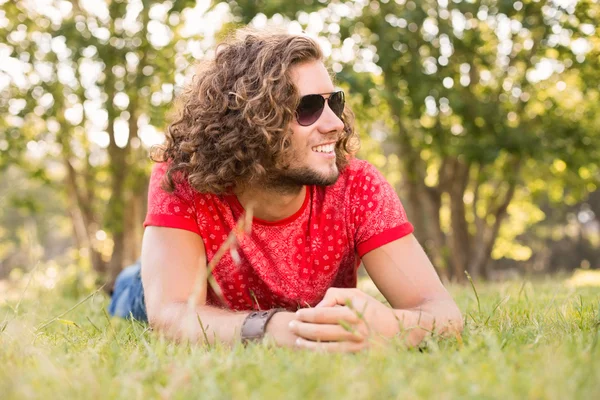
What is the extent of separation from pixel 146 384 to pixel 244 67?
79.5 inches

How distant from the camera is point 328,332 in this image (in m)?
2.09

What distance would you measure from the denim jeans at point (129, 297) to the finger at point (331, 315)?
2.18 meters

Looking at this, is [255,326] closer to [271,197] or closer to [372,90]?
[271,197]

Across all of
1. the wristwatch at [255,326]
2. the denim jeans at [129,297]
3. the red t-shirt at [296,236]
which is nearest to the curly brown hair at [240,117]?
the red t-shirt at [296,236]

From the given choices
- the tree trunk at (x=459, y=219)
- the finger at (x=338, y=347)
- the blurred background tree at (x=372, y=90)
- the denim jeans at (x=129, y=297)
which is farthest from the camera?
the tree trunk at (x=459, y=219)

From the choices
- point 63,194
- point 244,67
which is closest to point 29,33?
point 63,194

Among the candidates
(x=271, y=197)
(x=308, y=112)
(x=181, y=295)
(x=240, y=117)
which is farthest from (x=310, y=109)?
(x=181, y=295)

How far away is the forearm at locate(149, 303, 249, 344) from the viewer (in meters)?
2.34

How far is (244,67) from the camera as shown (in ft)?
10.6

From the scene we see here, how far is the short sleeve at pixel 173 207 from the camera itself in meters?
2.99

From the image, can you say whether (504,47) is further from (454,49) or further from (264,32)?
(264,32)

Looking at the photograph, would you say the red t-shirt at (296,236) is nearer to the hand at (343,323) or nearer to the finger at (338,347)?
the hand at (343,323)

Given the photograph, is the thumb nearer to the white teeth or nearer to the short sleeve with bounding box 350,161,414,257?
the short sleeve with bounding box 350,161,414,257

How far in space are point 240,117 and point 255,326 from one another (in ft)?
3.99
